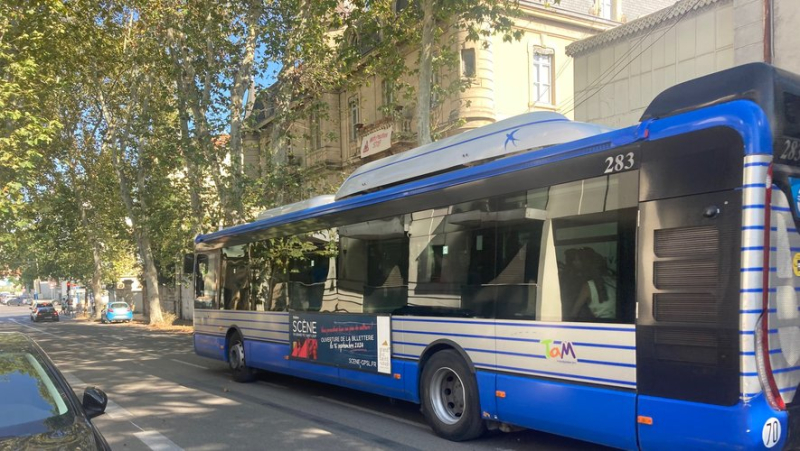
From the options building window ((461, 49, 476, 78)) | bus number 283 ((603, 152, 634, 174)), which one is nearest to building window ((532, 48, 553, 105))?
building window ((461, 49, 476, 78))

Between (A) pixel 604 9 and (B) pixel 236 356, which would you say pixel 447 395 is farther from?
(A) pixel 604 9

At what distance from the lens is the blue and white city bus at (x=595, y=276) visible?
4.23 meters

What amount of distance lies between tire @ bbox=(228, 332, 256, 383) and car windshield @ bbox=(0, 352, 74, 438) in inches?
279

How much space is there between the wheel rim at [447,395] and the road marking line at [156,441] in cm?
286

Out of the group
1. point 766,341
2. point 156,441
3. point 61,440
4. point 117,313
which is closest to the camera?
point 61,440

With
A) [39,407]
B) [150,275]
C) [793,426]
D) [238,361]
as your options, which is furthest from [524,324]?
[150,275]

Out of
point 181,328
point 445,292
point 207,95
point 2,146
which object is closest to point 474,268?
point 445,292

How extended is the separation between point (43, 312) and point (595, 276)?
5011cm

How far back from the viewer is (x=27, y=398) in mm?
4082

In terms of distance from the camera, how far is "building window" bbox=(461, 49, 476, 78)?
1948cm

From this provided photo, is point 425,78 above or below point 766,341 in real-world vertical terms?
above

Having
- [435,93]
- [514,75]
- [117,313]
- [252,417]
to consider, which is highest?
[514,75]

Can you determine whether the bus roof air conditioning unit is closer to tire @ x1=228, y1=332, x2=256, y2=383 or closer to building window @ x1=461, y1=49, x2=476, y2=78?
tire @ x1=228, y1=332, x2=256, y2=383

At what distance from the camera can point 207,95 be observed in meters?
18.7
